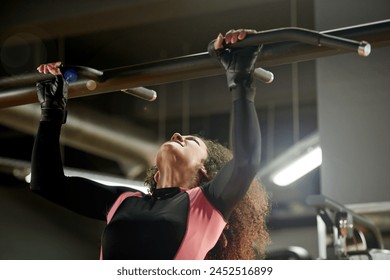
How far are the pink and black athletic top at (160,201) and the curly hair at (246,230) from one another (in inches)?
1.6

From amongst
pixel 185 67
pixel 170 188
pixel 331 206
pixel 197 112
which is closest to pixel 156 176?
pixel 170 188

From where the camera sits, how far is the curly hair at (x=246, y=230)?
2809mm

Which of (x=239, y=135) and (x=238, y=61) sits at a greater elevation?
(x=238, y=61)

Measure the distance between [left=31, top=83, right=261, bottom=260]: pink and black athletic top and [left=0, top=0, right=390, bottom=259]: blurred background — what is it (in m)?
0.09

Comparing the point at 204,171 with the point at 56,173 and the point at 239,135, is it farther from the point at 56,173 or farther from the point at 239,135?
the point at 56,173

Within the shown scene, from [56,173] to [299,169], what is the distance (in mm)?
1121

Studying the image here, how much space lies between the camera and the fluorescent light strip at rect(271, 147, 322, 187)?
109 inches

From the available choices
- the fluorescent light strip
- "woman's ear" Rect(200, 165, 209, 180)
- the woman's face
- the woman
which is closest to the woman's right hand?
the woman

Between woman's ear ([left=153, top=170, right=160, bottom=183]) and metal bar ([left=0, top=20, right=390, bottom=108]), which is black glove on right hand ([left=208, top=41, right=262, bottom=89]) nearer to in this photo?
metal bar ([left=0, top=20, right=390, bottom=108])

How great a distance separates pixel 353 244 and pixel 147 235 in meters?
0.90

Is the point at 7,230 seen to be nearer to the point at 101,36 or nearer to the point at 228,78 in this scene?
the point at 101,36

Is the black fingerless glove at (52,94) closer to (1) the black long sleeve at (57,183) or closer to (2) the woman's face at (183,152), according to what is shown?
(1) the black long sleeve at (57,183)

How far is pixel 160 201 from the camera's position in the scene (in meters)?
2.92

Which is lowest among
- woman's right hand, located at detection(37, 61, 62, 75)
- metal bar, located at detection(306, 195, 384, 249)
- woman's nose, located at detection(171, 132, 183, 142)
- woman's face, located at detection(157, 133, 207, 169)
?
metal bar, located at detection(306, 195, 384, 249)
